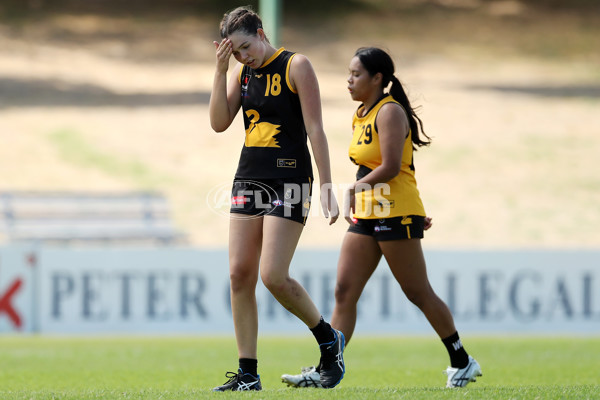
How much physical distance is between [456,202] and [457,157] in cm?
278

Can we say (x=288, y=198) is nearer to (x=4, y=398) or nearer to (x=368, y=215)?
(x=368, y=215)

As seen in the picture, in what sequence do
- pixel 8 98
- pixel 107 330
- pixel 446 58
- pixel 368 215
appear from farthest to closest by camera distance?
pixel 446 58 → pixel 8 98 → pixel 107 330 → pixel 368 215

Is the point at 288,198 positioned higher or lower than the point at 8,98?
lower

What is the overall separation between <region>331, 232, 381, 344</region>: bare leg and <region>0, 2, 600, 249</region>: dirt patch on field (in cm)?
850

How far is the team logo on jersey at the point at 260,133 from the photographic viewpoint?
5473 millimetres

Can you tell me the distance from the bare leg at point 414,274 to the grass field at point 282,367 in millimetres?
480

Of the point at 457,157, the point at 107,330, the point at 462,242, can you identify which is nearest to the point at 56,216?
the point at 107,330

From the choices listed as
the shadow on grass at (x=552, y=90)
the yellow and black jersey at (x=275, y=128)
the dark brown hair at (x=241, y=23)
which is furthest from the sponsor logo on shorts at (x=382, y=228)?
the shadow on grass at (x=552, y=90)

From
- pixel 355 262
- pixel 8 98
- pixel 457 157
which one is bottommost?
pixel 355 262

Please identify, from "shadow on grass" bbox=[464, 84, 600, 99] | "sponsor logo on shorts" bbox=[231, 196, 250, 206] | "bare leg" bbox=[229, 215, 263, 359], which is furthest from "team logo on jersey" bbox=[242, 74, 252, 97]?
"shadow on grass" bbox=[464, 84, 600, 99]

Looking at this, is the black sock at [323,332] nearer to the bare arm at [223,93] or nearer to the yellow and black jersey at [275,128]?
the yellow and black jersey at [275,128]

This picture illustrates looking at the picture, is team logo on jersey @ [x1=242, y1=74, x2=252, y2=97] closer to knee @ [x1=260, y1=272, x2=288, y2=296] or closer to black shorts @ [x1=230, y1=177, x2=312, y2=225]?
black shorts @ [x1=230, y1=177, x2=312, y2=225]

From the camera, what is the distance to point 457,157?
23.5 metres

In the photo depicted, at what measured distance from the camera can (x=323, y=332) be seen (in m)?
5.69
